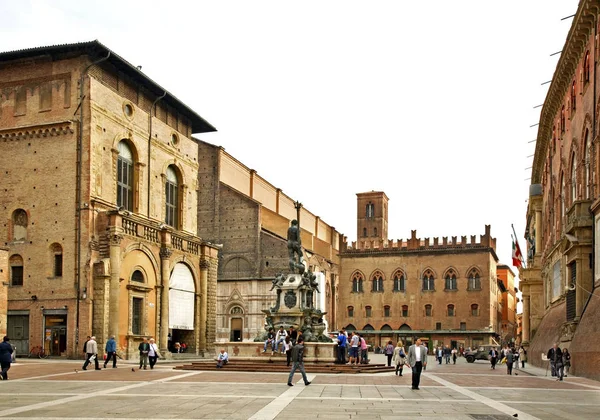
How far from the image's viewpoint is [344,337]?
30.3m

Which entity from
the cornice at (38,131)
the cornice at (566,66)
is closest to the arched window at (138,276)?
the cornice at (38,131)

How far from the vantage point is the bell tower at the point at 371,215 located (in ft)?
365

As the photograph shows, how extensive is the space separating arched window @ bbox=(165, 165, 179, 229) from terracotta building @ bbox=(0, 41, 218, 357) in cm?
414

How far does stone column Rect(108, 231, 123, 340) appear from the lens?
39.1 m

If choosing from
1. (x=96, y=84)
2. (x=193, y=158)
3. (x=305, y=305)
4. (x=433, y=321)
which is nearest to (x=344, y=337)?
(x=305, y=305)

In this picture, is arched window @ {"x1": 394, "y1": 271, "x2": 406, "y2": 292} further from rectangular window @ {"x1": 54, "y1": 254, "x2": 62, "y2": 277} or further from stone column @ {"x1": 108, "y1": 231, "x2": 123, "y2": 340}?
rectangular window @ {"x1": 54, "y1": 254, "x2": 62, "y2": 277}

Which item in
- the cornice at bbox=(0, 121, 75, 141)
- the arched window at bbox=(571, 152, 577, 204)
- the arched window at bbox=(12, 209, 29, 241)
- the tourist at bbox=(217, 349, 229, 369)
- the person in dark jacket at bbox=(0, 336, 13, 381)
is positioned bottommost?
the tourist at bbox=(217, 349, 229, 369)

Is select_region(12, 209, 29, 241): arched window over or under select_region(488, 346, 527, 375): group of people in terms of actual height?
over

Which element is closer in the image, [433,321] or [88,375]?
[88,375]

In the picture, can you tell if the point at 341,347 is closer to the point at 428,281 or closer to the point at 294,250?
the point at 294,250

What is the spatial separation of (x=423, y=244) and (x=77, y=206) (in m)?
52.3

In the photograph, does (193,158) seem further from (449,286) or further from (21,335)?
(449,286)

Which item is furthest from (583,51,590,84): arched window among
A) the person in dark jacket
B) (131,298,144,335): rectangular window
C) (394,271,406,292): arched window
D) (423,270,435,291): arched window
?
(394,271,406,292): arched window

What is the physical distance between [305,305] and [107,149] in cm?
1636
